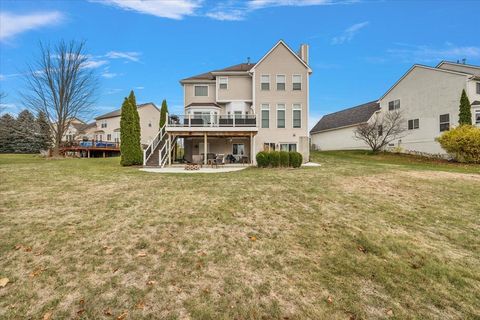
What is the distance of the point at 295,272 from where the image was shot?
16.4 ft

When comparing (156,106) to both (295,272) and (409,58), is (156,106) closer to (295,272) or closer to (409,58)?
(409,58)

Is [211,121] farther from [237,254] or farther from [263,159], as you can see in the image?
[237,254]

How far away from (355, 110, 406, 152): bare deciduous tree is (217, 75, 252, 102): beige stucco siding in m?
14.6

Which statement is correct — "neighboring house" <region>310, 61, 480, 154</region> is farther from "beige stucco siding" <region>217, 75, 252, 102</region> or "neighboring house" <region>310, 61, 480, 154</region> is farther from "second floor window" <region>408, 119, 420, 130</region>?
"beige stucco siding" <region>217, 75, 252, 102</region>

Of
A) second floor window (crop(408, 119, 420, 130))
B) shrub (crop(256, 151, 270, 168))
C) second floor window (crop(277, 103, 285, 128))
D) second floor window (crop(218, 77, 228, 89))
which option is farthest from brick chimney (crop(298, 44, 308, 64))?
second floor window (crop(408, 119, 420, 130))

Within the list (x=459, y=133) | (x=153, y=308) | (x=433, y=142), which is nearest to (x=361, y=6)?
(x=459, y=133)

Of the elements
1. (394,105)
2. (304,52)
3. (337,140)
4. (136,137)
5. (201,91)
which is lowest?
(136,137)

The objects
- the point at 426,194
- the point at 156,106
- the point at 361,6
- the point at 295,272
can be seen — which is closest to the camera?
the point at 295,272

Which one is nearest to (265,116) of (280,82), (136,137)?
(280,82)

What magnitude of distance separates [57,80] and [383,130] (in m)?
38.3

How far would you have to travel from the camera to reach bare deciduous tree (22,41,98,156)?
29.9m

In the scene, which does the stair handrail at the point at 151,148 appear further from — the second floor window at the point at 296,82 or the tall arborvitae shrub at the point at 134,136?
the second floor window at the point at 296,82

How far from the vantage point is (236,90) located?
77.6ft

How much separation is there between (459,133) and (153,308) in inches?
1049
